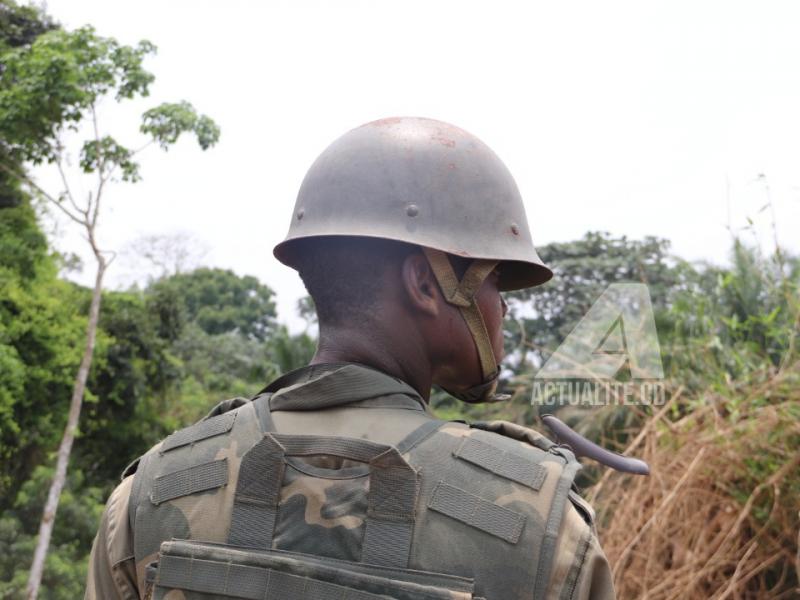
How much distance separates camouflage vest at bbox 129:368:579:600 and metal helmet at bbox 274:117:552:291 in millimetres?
395

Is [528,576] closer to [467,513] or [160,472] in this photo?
[467,513]

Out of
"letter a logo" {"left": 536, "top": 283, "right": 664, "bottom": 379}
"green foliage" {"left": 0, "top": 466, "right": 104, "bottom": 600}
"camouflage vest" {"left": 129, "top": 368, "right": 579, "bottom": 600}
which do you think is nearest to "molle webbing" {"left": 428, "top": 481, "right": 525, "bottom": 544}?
"camouflage vest" {"left": 129, "top": 368, "right": 579, "bottom": 600}

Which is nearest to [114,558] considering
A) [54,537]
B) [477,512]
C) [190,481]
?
[190,481]

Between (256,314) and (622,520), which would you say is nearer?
(622,520)

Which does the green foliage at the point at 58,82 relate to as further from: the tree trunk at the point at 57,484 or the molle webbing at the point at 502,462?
the molle webbing at the point at 502,462

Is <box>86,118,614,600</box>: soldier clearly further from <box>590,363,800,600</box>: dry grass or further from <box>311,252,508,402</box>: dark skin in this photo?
<box>590,363,800,600</box>: dry grass

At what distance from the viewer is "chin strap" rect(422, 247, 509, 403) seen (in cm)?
160

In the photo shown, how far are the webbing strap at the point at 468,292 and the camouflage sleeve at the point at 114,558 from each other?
63 cm

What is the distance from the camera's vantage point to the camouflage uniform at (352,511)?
1.29m

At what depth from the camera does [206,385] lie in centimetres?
1992

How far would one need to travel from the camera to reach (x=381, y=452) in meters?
1.36

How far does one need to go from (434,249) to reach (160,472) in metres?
0.60

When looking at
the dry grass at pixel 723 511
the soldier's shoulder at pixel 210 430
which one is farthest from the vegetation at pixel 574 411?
the soldier's shoulder at pixel 210 430

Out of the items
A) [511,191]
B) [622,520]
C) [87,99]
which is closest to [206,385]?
[87,99]
